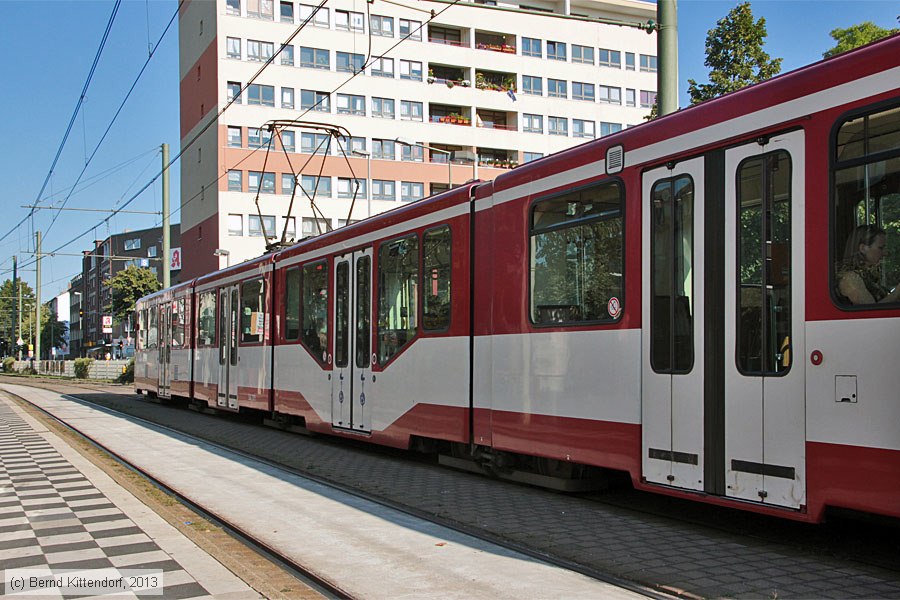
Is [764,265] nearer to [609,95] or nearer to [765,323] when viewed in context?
[765,323]

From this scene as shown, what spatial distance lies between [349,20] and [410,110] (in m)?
6.30

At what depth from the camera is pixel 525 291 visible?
29.5 feet

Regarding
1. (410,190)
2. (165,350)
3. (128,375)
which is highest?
(410,190)

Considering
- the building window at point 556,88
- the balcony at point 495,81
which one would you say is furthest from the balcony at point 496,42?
the building window at point 556,88

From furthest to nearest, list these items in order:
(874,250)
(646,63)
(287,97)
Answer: (646,63) < (287,97) < (874,250)

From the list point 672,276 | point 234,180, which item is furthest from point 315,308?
point 234,180

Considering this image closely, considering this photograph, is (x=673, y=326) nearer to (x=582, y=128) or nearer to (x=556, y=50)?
(x=582, y=128)

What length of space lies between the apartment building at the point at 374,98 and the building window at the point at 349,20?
83 millimetres

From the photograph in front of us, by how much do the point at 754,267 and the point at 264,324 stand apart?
1163 centimetres

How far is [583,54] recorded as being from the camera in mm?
59250

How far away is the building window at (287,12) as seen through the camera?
172ft

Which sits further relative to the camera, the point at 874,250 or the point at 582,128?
the point at 582,128

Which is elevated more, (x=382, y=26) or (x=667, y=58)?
(x=382, y=26)

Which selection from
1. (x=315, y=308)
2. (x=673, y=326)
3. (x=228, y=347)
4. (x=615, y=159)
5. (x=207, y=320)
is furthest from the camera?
(x=207, y=320)
